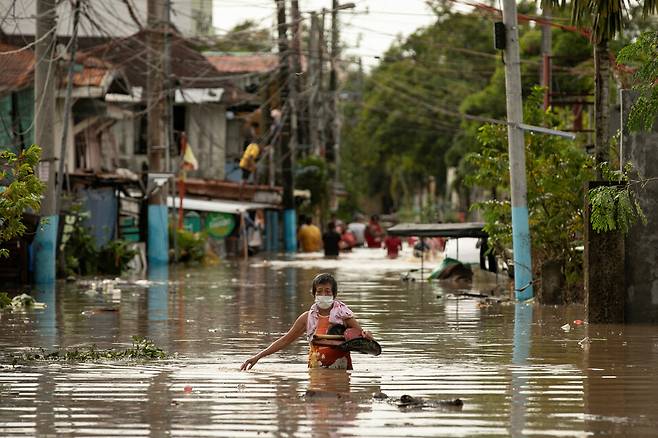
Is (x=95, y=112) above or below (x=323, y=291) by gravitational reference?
above

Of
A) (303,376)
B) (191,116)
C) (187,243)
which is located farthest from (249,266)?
(303,376)

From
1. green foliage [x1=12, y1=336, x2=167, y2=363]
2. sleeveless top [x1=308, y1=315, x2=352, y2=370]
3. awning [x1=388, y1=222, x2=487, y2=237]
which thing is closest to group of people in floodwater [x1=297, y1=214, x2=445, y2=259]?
awning [x1=388, y1=222, x2=487, y2=237]

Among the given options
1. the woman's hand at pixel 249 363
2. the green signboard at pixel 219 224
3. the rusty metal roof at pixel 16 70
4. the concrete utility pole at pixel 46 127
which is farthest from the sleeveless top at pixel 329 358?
the green signboard at pixel 219 224

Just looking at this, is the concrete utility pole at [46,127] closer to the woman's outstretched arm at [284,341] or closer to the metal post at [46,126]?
the metal post at [46,126]

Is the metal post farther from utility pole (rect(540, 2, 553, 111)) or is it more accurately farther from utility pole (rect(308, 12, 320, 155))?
utility pole (rect(308, 12, 320, 155))

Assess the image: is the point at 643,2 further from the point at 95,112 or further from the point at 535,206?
the point at 95,112

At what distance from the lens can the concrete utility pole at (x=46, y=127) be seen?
2953 cm

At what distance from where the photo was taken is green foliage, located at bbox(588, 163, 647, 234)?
17.3 meters

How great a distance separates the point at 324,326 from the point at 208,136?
46833 millimetres

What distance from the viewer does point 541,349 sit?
52.4 ft

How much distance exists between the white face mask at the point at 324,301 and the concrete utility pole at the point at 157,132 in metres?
28.9

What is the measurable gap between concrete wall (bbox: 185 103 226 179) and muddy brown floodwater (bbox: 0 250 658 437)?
36.2m

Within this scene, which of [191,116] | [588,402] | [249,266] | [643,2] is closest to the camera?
[588,402]

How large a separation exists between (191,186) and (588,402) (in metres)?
44.3
